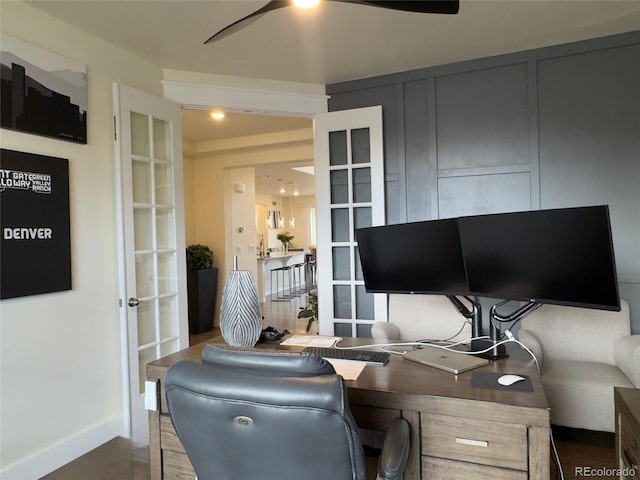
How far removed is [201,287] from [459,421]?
15.0 feet

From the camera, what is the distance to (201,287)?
5.48 metres

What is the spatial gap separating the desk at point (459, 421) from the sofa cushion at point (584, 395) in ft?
3.65

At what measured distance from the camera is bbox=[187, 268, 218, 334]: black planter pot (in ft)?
17.8

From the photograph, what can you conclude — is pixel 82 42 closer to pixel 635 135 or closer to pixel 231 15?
pixel 231 15

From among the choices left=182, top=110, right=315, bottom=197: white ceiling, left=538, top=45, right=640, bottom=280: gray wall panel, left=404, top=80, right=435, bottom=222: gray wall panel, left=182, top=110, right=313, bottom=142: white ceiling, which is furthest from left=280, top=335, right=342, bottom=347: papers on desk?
left=182, top=110, right=313, bottom=142: white ceiling

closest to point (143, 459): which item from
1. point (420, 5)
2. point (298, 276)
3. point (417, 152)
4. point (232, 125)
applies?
point (420, 5)

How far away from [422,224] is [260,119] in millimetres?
3061

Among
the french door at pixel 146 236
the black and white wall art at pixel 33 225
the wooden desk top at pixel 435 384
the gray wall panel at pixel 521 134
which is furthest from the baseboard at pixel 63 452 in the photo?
the gray wall panel at pixel 521 134

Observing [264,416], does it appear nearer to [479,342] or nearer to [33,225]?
[479,342]

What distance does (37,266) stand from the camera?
2.29 metres

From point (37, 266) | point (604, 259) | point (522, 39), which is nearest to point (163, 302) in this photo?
point (37, 266)

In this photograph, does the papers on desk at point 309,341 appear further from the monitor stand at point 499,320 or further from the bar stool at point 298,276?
the bar stool at point 298,276

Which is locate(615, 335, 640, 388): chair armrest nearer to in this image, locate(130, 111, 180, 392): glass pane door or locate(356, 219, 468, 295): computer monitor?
locate(356, 219, 468, 295): computer monitor

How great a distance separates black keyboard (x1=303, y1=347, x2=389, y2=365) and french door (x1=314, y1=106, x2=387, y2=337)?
1669mm
